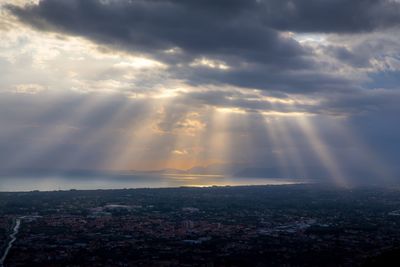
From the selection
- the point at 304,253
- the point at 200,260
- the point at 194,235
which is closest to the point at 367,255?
A: the point at 304,253

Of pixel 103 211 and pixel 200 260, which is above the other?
pixel 103 211

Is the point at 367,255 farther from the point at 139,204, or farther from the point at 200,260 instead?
the point at 139,204

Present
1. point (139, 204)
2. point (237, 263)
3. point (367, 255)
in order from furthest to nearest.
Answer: point (139, 204) → point (367, 255) → point (237, 263)

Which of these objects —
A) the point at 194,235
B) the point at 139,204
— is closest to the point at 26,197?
the point at 139,204

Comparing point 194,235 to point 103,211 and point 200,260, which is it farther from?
point 103,211

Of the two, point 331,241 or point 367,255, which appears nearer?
point 367,255

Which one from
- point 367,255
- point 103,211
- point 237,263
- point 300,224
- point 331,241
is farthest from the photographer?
point 103,211
